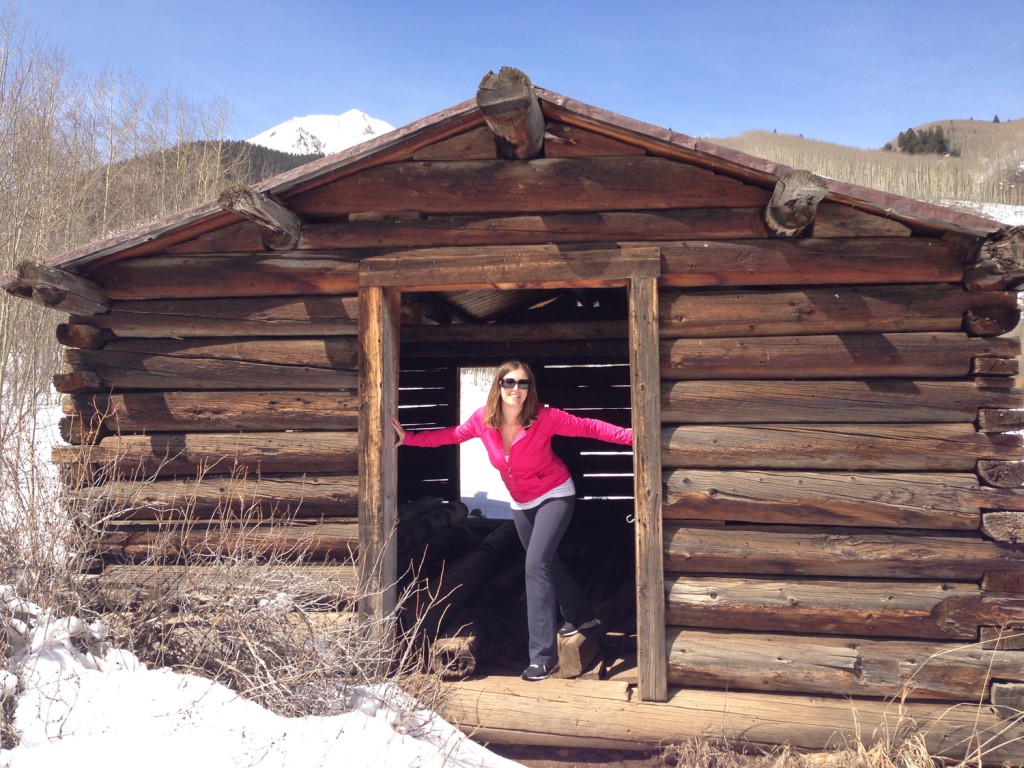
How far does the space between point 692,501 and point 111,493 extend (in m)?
3.52

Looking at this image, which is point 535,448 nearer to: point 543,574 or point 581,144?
point 543,574

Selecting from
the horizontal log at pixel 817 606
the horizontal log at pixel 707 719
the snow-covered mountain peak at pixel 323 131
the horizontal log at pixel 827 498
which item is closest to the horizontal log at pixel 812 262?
the horizontal log at pixel 827 498

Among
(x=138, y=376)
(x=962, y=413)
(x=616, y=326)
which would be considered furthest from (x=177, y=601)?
(x=616, y=326)

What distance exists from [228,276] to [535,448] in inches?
89.1

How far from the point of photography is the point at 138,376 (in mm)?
5020

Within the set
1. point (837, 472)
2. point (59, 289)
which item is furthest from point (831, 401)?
point (59, 289)

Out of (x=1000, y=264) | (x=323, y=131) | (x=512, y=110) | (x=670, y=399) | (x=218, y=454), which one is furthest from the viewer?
(x=323, y=131)

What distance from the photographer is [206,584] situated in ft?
13.9

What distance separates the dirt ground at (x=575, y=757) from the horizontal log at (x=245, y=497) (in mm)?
1740

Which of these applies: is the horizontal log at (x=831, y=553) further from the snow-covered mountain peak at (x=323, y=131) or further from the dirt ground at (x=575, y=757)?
the snow-covered mountain peak at (x=323, y=131)

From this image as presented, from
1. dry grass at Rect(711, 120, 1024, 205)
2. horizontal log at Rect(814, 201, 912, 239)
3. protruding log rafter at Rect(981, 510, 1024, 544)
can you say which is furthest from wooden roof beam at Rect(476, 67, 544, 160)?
dry grass at Rect(711, 120, 1024, 205)

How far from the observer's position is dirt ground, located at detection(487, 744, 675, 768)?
14.4 feet

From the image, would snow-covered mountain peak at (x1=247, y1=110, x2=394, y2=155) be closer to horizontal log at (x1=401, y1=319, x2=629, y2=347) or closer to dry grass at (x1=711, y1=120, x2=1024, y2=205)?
dry grass at (x1=711, y1=120, x2=1024, y2=205)

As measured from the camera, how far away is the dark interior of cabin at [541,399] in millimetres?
7219
